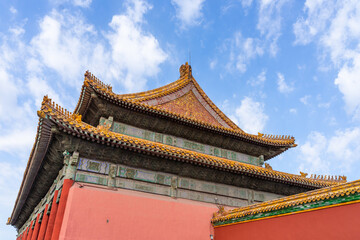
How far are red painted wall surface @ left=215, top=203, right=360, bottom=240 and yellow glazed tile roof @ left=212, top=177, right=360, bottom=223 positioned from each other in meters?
0.33

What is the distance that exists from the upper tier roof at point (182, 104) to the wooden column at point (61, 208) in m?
4.29

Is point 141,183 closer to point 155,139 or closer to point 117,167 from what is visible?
point 117,167

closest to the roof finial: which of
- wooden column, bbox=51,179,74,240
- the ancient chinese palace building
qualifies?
the ancient chinese palace building

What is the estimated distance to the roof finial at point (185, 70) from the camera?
17.3m

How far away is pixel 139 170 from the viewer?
36.4 feet

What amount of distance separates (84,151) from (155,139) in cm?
420

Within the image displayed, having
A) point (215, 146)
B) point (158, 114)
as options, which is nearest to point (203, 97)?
point (215, 146)

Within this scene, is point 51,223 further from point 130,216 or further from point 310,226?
point 310,226

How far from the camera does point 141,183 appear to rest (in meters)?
11.0

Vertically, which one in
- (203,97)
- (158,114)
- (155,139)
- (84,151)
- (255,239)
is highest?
(203,97)

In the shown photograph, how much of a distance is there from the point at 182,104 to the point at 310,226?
9833 millimetres

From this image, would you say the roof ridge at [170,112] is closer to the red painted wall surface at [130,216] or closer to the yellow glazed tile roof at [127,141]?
the yellow glazed tile roof at [127,141]

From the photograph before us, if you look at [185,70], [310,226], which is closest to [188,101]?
[185,70]

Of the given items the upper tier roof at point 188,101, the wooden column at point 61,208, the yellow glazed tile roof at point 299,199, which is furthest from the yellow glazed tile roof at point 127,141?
the upper tier roof at point 188,101
